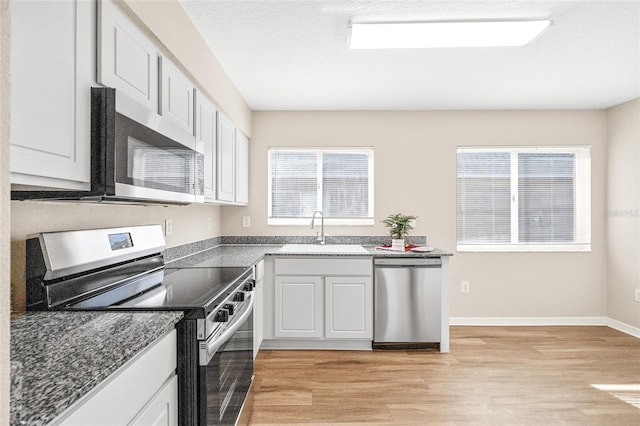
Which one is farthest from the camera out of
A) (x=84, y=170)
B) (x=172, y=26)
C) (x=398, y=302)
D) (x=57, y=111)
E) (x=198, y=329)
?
(x=398, y=302)

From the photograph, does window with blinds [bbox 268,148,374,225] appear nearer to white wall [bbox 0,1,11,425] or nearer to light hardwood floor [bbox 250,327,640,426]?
light hardwood floor [bbox 250,327,640,426]

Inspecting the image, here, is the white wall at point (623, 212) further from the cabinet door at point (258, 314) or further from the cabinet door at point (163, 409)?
the cabinet door at point (163, 409)

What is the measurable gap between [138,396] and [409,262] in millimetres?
2802

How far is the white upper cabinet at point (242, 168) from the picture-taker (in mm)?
3752

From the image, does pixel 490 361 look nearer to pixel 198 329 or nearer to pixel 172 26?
pixel 198 329

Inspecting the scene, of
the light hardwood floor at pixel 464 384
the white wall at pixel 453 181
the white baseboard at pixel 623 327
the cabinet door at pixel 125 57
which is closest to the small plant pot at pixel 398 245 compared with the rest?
the white wall at pixel 453 181

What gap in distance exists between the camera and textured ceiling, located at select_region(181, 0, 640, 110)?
2.25 metres

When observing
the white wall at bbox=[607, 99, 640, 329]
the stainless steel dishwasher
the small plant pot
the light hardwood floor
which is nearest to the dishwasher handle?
the stainless steel dishwasher

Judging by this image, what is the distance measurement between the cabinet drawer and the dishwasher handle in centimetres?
10

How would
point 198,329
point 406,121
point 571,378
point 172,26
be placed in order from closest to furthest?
point 198,329 → point 172,26 → point 571,378 → point 406,121

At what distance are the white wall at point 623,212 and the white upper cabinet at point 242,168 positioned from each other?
380 cm

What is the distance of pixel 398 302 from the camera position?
3.58 m

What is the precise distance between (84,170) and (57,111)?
0.20 m

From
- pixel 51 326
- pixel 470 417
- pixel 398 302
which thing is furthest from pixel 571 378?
pixel 51 326
